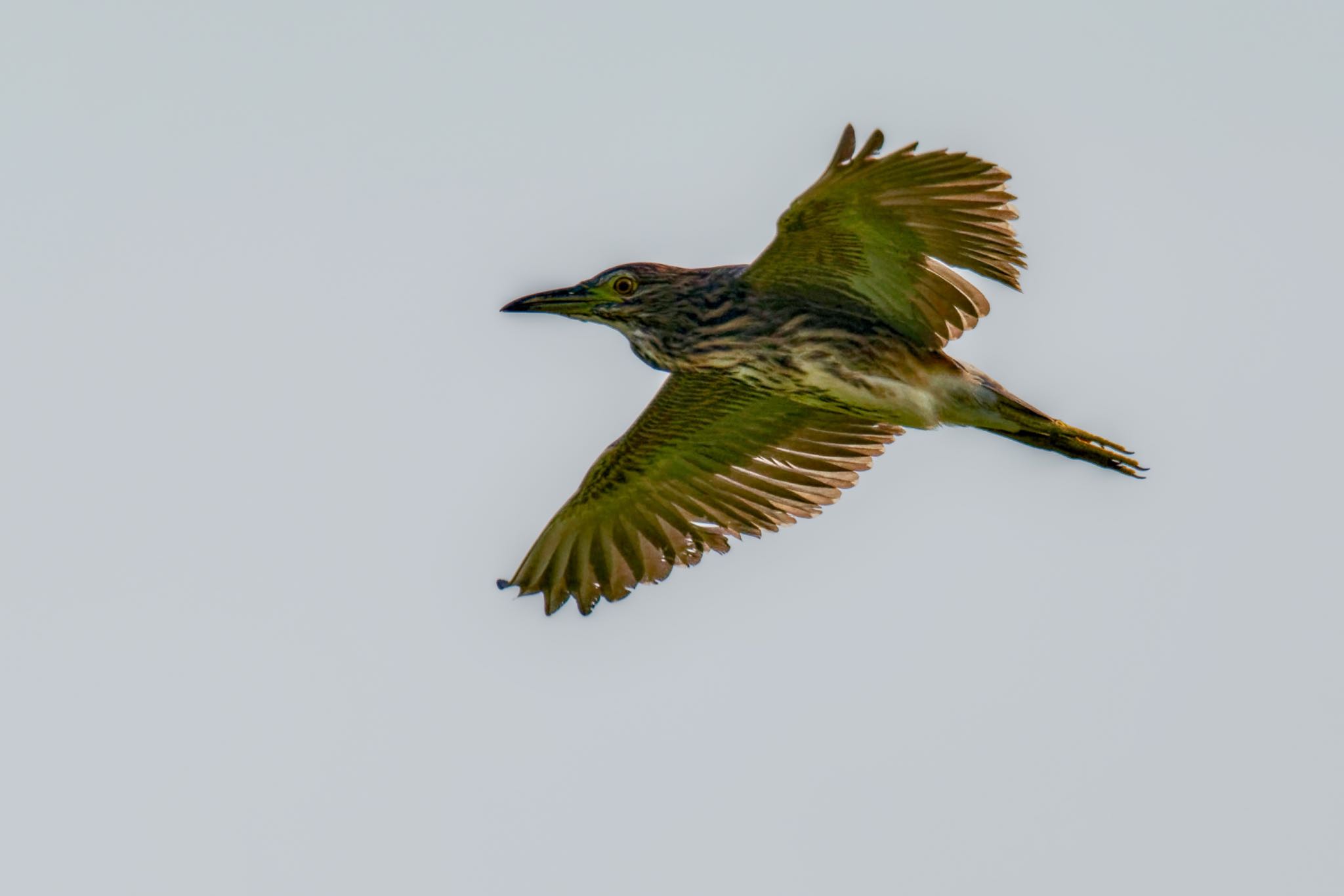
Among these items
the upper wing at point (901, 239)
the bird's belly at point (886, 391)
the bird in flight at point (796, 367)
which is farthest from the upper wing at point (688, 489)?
the upper wing at point (901, 239)

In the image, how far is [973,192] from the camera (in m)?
11.5

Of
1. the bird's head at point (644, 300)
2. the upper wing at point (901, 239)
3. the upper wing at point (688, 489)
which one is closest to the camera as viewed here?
the upper wing at point (901, 239)

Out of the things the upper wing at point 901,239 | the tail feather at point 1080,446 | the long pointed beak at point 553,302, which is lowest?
the tail feather at point 1080,446

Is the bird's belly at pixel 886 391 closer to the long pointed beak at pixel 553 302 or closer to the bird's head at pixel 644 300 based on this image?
the bird's head at pixel 644 300

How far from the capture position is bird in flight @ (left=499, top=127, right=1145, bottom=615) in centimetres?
1151

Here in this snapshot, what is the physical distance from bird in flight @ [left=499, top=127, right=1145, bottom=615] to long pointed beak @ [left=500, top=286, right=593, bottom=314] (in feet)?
0.03

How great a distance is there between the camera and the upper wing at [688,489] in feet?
43.0

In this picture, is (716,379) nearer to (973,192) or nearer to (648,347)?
(648,347)

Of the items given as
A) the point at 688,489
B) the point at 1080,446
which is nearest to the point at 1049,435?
the point at 1080,446

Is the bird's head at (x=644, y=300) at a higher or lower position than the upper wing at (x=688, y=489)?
higher

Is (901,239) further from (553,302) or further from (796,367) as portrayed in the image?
(553,302)

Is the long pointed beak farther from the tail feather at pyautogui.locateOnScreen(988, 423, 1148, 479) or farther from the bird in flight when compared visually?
the tail feather at pyautogui.locateOnScreen(988, 423, 1148, 479)

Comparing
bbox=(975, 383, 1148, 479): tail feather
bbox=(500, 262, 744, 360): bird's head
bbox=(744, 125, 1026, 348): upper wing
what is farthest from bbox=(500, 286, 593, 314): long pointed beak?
bbox=(975, 383, 1148, 479): tail feather

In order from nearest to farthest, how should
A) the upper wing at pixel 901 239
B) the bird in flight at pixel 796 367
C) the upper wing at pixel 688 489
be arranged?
the upper wing at pixel 901 239 → the bird in flight at pixel 796 367 → the upper wing at pixel 688 489
